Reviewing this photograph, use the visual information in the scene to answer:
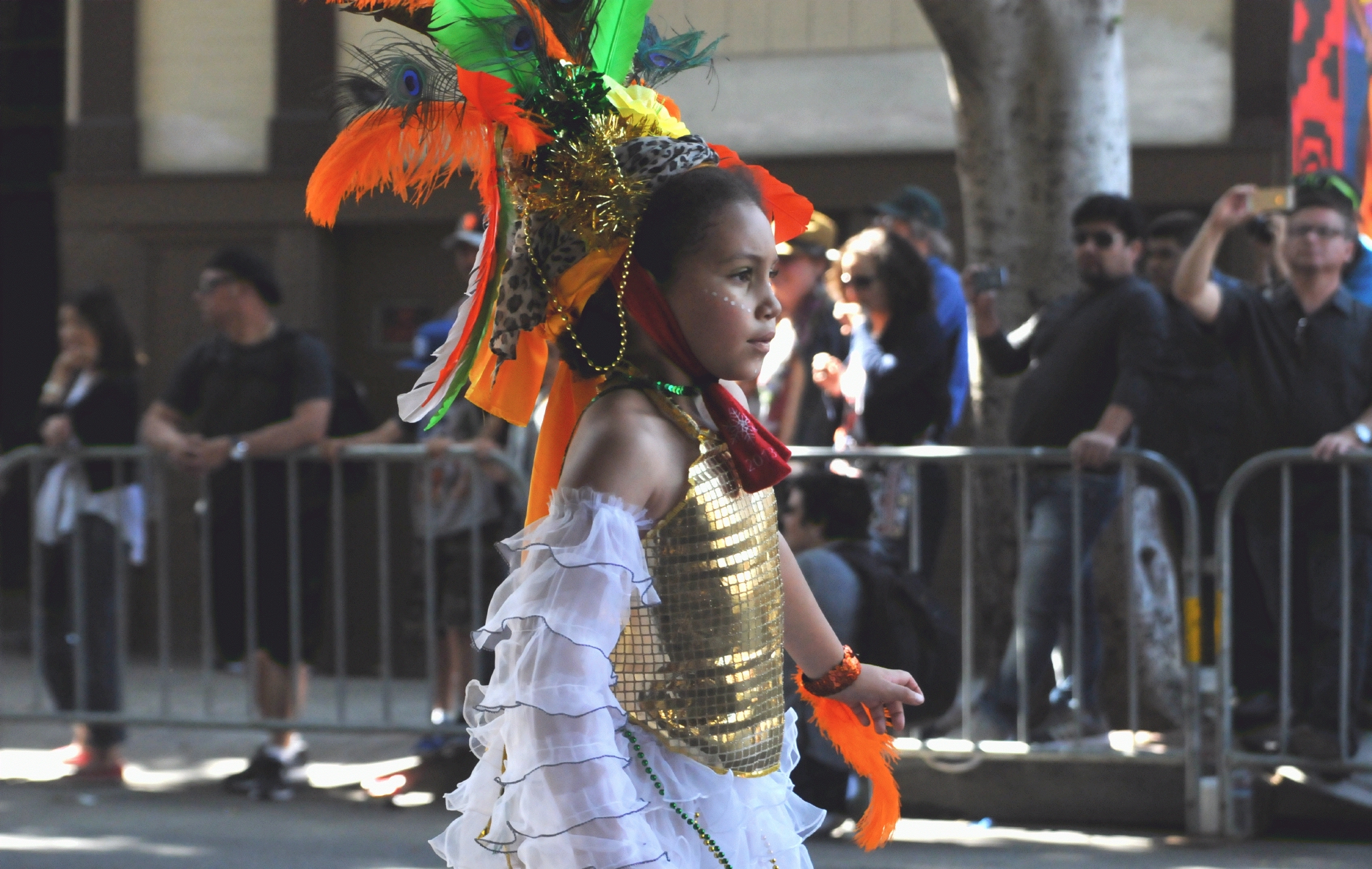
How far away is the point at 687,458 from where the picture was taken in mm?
2332

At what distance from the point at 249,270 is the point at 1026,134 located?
9.93ft

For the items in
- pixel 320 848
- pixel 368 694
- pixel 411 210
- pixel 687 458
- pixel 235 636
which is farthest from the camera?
pixel 411 210

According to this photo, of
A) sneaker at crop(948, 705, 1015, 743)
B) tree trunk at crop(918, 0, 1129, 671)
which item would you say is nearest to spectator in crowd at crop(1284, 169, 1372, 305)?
tree trunk at crop(918, 0, 1129, 671)

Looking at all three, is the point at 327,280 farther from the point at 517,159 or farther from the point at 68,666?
the point at 517,159

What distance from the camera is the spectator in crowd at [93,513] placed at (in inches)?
241

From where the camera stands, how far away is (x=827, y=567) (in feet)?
15.6

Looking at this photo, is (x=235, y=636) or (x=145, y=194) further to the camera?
(x=145, y=194)

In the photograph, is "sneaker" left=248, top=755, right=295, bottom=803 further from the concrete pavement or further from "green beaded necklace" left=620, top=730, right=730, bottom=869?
"green beaded necklace" left=620, top=730, right=730, bottom=869

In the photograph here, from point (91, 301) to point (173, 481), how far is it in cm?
347

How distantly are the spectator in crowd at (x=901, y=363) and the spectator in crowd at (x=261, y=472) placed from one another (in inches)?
79.5

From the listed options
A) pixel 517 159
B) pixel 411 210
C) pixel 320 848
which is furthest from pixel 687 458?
pixel 411 210

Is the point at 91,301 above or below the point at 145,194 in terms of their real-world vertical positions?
below

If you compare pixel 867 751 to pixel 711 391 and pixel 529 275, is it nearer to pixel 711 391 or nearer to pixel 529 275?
pixel 711 391

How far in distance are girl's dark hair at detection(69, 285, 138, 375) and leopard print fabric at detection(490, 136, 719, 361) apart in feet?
13.7
